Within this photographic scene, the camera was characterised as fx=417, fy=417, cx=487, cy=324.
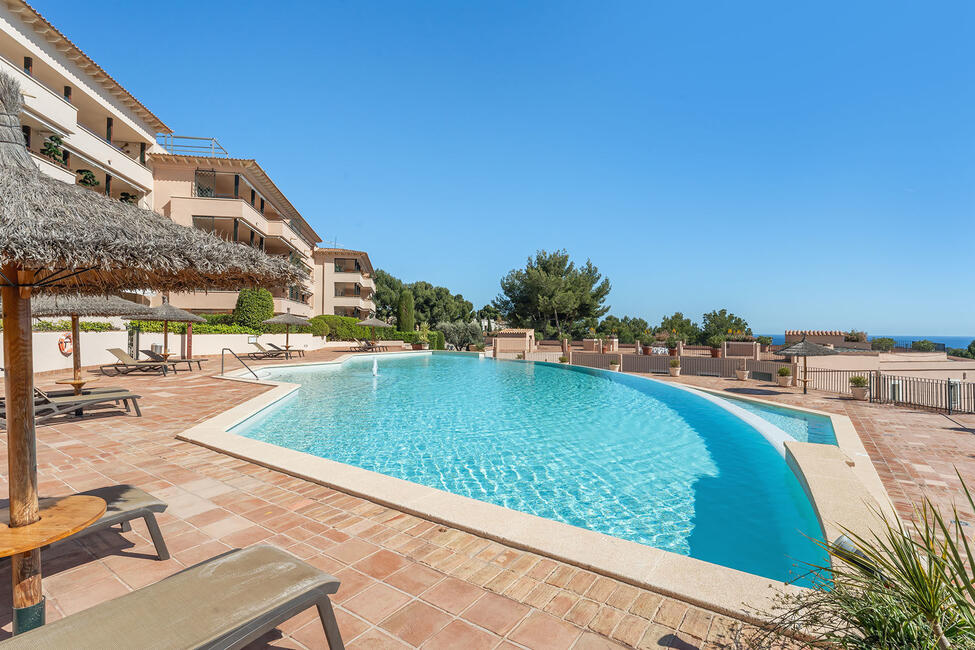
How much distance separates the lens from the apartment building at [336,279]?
143 feet

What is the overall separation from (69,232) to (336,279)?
4343cm

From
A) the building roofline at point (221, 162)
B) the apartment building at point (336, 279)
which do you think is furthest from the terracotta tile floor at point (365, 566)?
the apartment building at point (336, 279)

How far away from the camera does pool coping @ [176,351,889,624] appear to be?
276 centimetres

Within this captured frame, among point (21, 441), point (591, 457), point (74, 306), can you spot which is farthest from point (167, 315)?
point (591, 457)

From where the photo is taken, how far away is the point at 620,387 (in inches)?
669

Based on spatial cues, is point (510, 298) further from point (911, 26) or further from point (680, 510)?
point (680, 510)

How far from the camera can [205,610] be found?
6.07 feet

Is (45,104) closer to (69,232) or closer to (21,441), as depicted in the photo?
(69,232)

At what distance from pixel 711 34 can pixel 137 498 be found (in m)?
21.5

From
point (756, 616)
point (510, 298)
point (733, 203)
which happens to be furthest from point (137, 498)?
point (733, 203)

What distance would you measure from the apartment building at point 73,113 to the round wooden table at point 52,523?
60.7ft

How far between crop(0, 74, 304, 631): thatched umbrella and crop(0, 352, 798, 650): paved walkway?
0.71 m

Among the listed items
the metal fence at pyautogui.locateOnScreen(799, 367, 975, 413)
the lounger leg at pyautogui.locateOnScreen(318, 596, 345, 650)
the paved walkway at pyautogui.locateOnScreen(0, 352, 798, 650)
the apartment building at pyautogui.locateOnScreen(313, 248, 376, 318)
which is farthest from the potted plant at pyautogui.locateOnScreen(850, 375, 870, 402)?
the apartment building at pyautogui.locateOnScreen(313, 248, 376, 318)

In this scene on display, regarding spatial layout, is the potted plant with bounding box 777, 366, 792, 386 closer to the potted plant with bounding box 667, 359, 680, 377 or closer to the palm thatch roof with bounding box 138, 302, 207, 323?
the potted plant with bounding box 667, 359, 680, 377
